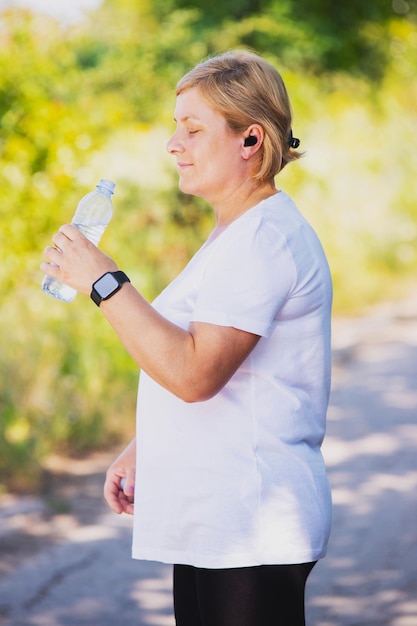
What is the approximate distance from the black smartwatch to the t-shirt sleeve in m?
0.15

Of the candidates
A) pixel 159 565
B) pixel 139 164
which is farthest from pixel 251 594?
pixel 139 164

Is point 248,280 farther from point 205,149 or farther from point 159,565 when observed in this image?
point 159,565

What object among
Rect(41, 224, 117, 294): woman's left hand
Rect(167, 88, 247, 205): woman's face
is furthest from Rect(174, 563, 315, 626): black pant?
Rect(167, 88, 247, 205): woman's face

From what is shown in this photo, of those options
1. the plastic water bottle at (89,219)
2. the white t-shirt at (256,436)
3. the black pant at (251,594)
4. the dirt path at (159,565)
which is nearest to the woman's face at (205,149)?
the white t-shirt at (256,436)

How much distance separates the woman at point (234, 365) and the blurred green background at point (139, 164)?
11.7 feet

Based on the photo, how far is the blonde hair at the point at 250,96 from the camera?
2.05 m

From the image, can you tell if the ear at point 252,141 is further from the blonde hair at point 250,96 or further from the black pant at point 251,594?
the black pant at point 251,594

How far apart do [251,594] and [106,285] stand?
2.15 ft

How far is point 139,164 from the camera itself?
9445 millimetres

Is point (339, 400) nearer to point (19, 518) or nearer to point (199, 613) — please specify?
point (19, 518)

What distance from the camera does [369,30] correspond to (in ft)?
54.5

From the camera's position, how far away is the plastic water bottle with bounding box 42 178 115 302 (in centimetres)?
229

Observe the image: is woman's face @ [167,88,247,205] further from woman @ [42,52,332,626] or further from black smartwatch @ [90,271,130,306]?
black smartwatch @ [90,271,130,306]

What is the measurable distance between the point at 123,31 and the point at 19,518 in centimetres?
1110
